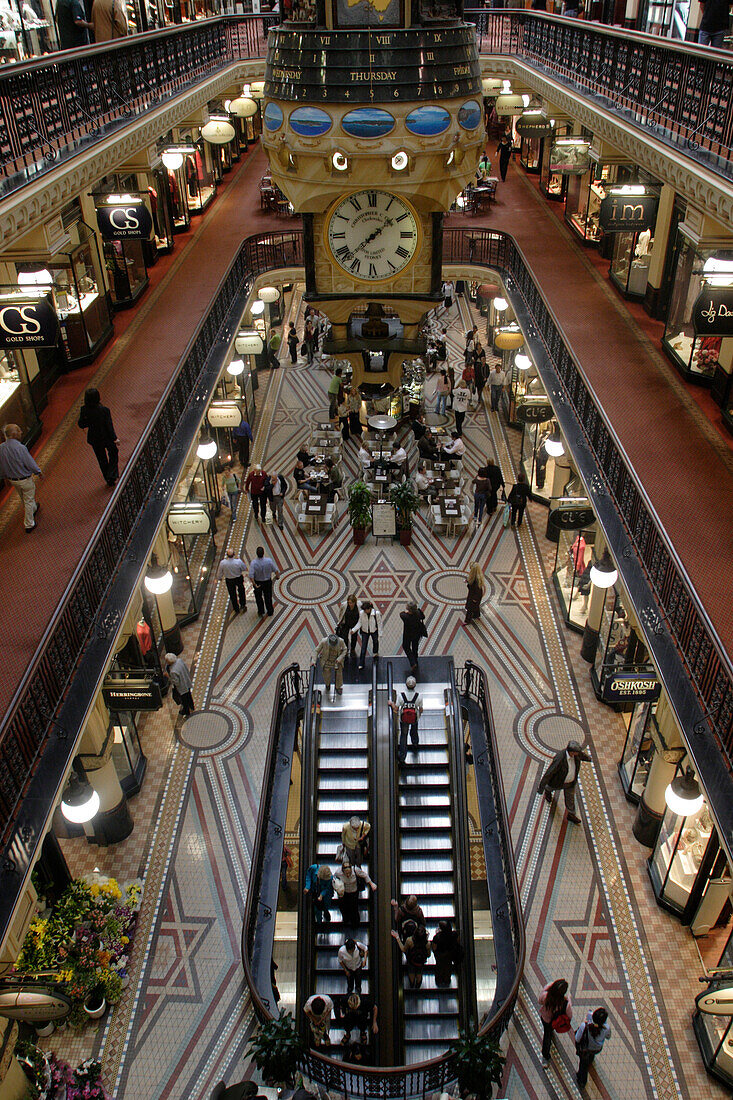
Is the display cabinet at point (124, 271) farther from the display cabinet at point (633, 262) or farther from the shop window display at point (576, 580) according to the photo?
the display cabinet at point (633, 262)

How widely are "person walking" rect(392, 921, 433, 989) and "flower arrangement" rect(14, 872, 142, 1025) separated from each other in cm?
293

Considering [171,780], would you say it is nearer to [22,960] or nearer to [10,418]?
[22,960]

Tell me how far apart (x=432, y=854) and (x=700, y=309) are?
6.80 meters

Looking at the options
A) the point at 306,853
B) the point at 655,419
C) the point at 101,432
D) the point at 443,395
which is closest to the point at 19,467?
the point at 101,432

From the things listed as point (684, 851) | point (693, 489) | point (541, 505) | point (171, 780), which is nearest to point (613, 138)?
point (693, 489)

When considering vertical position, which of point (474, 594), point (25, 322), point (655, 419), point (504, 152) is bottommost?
point (474, 594)

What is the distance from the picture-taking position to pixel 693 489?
952 cm

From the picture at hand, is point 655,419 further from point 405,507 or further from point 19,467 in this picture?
point 19,467

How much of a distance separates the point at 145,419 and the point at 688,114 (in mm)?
7802

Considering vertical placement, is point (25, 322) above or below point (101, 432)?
above

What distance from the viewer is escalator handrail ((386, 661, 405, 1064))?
8328 mm

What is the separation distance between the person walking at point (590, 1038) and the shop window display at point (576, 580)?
667cm

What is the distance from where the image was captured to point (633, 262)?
Answer: 1497 cm

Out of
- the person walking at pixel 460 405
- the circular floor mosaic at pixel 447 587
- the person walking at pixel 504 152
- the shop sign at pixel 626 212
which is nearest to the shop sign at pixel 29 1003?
the circular floor mosaic at pixel 447 587
